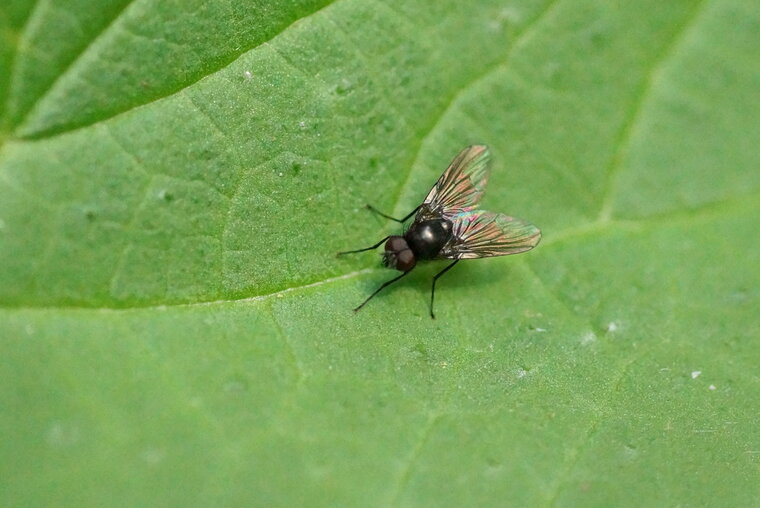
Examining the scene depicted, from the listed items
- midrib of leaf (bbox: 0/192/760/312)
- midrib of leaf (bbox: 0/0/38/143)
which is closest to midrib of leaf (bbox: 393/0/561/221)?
midrib of leaf (bbox: 0/192/760/312)

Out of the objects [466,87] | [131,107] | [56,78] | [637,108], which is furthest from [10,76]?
[637,108]

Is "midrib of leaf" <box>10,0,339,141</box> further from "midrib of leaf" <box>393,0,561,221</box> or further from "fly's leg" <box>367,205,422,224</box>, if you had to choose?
"fly's leg" <box>367,205,422,224</box>

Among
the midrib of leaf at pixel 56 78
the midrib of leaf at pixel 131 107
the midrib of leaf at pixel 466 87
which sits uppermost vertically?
the midrib of leaf at pixel 56 78

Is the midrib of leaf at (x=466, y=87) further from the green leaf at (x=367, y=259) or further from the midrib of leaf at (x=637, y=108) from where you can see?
the midrib of leaf at (x=637, y=108)

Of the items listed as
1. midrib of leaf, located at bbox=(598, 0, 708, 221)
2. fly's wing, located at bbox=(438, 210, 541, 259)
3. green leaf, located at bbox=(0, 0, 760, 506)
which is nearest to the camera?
green leaf, located at bbox=(0, 0, 760, 506)


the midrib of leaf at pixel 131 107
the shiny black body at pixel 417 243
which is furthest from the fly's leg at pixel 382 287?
the midrib of leaf at pixel 131 107

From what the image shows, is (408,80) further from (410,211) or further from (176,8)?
(176,8)

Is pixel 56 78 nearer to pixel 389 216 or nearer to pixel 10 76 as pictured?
pixel 10 76

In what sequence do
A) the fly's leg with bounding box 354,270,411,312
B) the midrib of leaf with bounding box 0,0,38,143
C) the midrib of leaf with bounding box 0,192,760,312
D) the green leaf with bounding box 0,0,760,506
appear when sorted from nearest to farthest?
the green leaf with bounding box 0,0,760,506 → the midrib of leaf with bounding box 0,0,38,143 → the fly's leg with bounding box 354,270,411,312 → the midrib of leaf with bounding box 0,192,760,312
